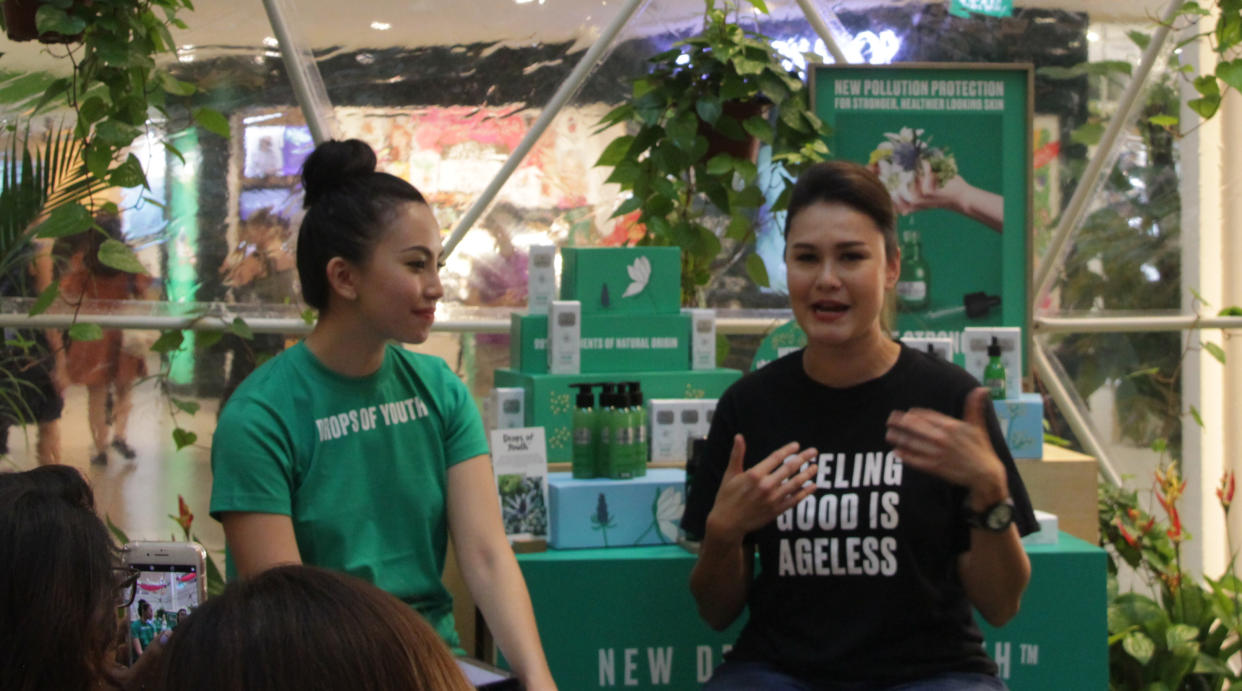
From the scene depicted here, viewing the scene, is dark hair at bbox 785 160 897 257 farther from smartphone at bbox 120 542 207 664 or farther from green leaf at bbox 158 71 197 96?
green leaf at bbox 158 71 197 96

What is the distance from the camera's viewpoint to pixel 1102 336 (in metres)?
4.19

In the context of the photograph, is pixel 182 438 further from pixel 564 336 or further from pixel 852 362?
pixel 852 362

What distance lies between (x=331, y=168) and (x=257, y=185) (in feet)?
6.00

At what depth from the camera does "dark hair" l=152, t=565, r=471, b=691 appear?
0.69m

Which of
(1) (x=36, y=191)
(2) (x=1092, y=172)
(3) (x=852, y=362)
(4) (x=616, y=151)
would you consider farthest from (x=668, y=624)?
(2) (x=1092, y=172)

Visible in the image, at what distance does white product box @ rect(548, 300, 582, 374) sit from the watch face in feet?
3.68

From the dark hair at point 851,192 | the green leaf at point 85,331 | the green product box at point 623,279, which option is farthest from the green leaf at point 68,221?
the dark hair at point 851,192

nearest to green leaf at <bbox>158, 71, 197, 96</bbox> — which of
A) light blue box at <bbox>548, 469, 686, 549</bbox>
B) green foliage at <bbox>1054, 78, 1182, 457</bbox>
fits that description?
light blue box at <bbox>548, 469, 686, 549</bbox>

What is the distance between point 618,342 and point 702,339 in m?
0.21

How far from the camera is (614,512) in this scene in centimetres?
244

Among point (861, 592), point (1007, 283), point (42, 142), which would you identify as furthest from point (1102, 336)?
point (42, 142)

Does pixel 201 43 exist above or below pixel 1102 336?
above

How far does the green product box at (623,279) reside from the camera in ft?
9.17

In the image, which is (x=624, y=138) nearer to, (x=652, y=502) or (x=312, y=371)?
(x=652, y=502)
